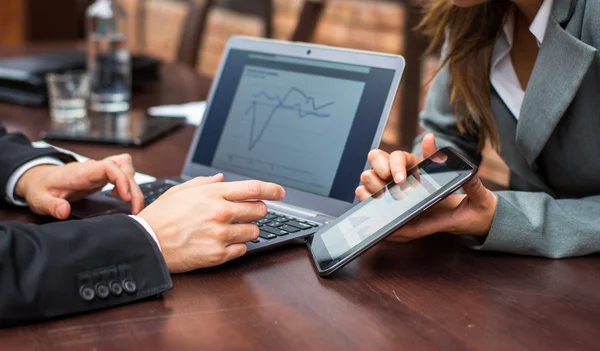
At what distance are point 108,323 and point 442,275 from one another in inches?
15.2

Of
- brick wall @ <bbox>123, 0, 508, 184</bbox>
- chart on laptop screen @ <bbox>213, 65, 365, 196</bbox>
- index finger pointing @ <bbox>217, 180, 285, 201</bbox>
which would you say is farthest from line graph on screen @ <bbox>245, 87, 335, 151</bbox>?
brick wall @ <bbox>123, 0, 508, 184</bbox>

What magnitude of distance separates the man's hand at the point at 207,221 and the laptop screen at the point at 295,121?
19cm

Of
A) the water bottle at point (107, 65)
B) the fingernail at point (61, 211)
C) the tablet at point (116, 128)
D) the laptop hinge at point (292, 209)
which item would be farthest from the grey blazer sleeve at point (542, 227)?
the water bottle at point (107, 65)

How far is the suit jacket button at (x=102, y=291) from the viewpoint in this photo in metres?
0.79

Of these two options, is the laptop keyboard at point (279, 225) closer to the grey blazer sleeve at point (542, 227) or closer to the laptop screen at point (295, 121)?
the laptop screen at point (295, 121)

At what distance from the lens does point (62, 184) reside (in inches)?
44.1

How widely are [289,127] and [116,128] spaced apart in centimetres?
64

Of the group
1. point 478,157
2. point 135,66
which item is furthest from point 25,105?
point 478,157

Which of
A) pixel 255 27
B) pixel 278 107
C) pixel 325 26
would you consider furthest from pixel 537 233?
pixel 255 27

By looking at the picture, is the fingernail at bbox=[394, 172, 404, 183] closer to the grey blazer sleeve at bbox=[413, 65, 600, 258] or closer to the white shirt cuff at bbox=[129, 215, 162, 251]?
the grey blazer sleeve at bbox=[413, 65, 600, 258]

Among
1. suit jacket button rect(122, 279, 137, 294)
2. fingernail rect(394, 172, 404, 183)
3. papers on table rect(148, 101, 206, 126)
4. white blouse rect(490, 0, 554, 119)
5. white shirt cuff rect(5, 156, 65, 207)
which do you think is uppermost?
white blouse rect(490, 0, 554, 119)

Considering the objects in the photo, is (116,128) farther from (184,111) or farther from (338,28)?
(338,28)

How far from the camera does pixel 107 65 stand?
2.03m

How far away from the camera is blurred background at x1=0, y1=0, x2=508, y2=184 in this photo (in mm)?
2922
